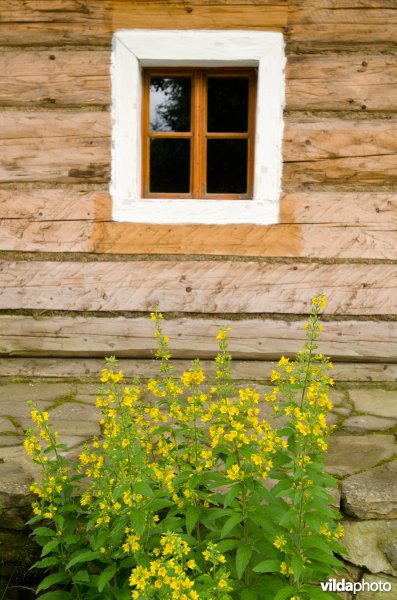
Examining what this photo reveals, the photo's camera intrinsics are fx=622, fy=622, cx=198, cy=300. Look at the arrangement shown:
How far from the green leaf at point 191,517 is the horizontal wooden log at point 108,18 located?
9.18 ft

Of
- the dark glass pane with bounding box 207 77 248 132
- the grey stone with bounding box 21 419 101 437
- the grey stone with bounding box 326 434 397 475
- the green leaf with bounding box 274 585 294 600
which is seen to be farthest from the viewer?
the dark glass pane with bounding box 207 77 248 132

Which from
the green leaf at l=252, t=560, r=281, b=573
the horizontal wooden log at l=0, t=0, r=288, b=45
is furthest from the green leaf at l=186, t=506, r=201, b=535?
the horizontal wooden log at l=0, t=0, r=288, b=45

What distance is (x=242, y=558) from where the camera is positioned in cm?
183

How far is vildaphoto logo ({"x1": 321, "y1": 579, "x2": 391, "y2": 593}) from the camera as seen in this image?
6.96 feet

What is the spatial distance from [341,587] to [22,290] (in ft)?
8.28

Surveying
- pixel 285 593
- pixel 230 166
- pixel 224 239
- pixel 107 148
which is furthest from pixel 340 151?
pixel 285 593

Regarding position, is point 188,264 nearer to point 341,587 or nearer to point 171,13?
point 171,13

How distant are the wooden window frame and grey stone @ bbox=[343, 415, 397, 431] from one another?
149 centimetres

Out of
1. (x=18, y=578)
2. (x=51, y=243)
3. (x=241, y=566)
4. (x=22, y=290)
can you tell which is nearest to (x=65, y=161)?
(x=51, y=243)

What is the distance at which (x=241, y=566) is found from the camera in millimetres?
1801

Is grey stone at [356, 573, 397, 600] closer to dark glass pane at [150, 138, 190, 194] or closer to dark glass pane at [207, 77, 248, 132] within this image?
dark glass pane at [150, 138, 190, 194]

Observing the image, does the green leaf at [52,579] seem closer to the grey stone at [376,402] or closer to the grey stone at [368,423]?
the grey stone at [368,423]

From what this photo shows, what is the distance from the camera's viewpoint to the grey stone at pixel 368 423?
307cm

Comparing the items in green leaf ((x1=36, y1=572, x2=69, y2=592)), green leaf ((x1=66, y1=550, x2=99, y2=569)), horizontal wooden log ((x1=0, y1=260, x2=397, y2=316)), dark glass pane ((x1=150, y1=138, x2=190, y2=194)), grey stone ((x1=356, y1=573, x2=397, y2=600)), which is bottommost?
grey stone ((x1=356, y1=573, x2=397, y2=600))
